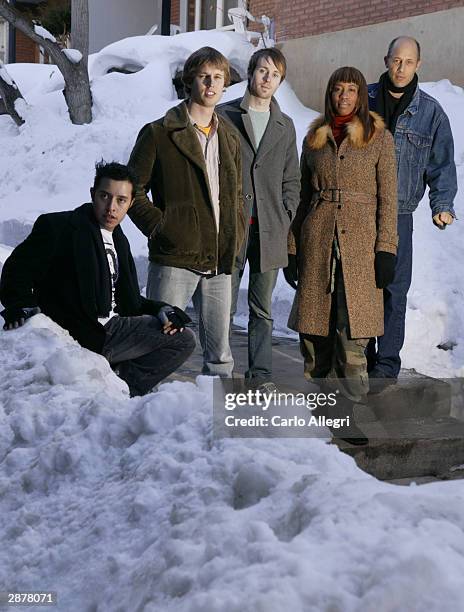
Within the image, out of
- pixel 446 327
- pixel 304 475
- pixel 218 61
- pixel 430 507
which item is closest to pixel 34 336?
pixel 218 61

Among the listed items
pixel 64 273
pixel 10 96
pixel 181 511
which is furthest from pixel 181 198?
pixel 10 96

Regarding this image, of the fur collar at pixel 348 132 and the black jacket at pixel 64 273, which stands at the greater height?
the fur collar at pixel 348 132

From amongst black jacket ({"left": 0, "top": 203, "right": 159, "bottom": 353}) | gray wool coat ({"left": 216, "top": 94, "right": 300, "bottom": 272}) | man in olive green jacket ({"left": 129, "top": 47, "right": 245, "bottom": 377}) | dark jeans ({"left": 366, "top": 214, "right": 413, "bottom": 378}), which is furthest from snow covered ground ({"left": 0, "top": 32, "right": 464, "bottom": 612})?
dark jeans ({"left": 366, "top": 214, "right": 413, "bottom": 378})

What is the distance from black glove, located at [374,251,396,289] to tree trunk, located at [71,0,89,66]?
10932 mm

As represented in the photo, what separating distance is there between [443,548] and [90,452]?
1476 mm

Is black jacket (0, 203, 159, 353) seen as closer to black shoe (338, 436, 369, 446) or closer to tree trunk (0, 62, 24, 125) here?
black shoe (338, 436, 369, 446)

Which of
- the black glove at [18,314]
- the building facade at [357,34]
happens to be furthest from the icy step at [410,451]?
the building facade at [357,34]

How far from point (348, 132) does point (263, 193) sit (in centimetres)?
58

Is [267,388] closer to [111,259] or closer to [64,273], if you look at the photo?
[111,259]

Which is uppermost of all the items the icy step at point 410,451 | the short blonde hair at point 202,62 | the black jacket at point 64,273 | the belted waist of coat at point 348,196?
the short blonde hair at point 202,62

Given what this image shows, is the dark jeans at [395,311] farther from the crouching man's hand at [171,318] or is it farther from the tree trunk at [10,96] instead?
the tree trunk at [10,96]

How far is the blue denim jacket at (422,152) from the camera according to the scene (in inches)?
208

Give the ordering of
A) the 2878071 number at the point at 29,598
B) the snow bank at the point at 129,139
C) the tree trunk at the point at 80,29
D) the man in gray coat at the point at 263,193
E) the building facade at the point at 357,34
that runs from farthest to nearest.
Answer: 1. the tree trunk at the point at 80,29
2. the building facade at the point at 357,34
3. the snow bank at the point at 129,139
4. the man in gray coat at the point at 263,193
5. the 2878071 number at the point at 29,598

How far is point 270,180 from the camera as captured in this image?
5.07 metres
